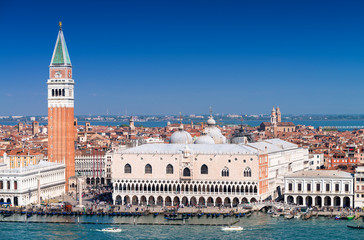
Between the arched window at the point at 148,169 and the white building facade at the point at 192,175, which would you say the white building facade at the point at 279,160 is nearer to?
the white building facade at the point at 192,175

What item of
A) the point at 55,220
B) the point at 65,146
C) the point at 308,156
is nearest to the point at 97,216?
the point at 55,220

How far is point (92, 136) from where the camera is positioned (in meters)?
98.3

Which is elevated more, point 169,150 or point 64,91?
point 64,91

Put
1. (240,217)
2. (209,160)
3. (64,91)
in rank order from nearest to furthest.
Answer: (240,217)
(209,160)
(64,91)

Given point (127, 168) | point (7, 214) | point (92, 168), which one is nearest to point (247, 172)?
point (127, 168)

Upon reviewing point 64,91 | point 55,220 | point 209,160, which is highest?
point 64,91

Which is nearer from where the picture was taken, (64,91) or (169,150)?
(169,150)

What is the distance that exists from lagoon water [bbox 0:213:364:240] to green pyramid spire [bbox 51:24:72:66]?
48.3ft

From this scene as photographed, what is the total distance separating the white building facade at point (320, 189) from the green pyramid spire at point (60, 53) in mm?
18114

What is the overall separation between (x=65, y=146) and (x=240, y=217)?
16.5 metres

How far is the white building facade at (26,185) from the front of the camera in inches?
1900

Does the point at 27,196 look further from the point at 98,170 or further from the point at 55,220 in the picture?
the point at 98,170

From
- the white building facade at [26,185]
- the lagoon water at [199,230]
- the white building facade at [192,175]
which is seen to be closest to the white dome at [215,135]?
the white building facade at [192,175]

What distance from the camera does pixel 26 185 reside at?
4878 centimetres
